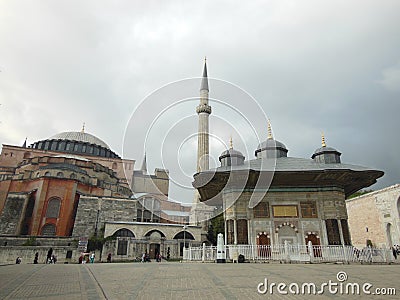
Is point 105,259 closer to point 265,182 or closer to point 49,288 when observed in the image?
point 265,182

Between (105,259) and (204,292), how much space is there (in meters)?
25.1

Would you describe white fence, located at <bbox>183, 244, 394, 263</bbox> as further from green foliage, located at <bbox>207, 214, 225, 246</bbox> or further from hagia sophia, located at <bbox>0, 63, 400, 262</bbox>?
green foliage, located at <bbox>207, 214, 225, 246</bbox>

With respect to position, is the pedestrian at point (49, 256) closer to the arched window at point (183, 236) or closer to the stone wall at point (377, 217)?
the arched window at point (183, 236)

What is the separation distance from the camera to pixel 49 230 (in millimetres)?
29609

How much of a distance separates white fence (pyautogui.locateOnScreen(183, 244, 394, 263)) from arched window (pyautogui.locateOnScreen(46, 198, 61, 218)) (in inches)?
899

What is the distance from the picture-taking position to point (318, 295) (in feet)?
17.1

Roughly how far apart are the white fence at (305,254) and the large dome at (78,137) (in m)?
41.5

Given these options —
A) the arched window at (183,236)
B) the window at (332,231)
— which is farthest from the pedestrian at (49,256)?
the window at (332,231)

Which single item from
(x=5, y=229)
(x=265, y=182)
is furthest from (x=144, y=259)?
(x=5, y=229)

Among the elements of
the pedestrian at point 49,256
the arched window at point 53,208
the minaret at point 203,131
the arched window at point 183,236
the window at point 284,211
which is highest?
the minaret at point 203,131

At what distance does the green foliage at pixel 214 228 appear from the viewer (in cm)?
3246

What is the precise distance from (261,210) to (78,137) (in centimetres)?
4256

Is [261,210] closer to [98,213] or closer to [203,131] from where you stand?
[203,131]

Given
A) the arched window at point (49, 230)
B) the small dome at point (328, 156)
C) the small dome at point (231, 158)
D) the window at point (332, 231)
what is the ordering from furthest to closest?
the arched window at point (49, 230)
the small dome at point (231, 158)
the small dome at point (328, 156)
the window at point (332, 231)
